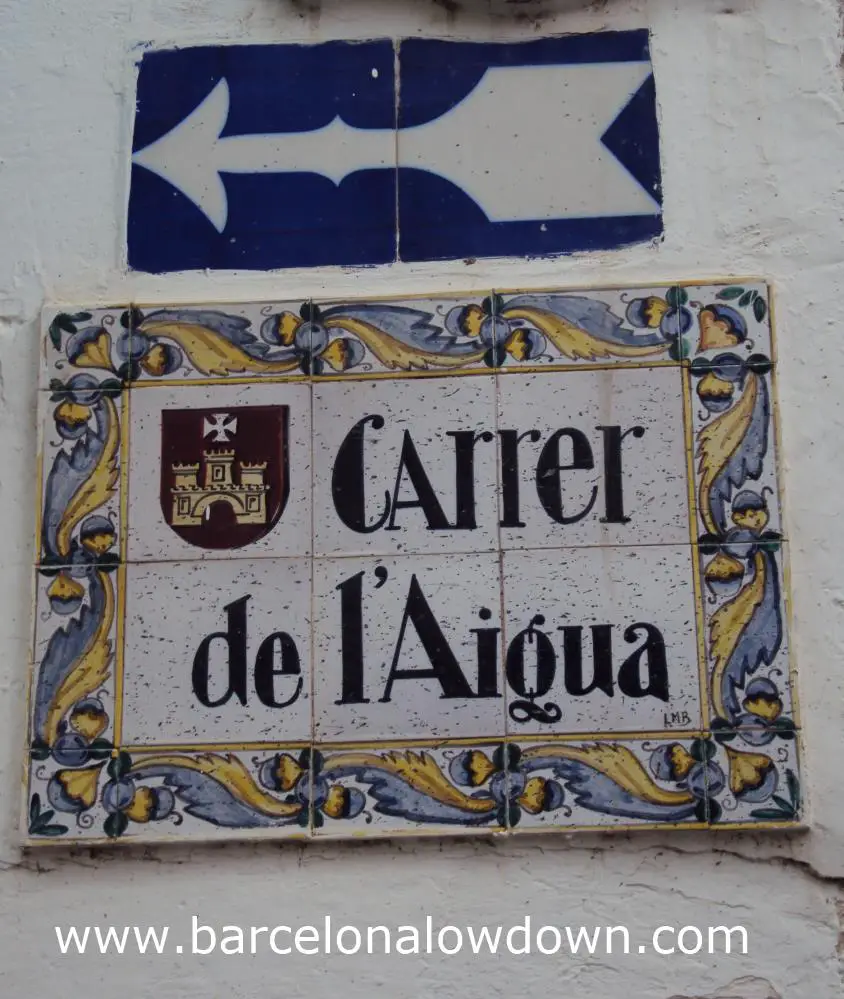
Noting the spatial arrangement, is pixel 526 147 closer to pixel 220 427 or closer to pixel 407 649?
pixel 220 427

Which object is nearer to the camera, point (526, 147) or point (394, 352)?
point (394, 352)

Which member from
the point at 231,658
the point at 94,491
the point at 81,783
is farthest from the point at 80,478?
the point at 81,783

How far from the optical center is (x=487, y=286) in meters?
3.54

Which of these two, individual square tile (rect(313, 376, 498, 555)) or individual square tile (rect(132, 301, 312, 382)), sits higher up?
individual square tile (rect(132, 301, 312, 382))

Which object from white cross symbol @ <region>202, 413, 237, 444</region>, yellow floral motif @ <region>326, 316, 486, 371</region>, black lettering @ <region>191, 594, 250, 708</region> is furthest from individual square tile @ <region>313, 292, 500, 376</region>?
black lettering @ <region>191, 594, 250, 708</region>

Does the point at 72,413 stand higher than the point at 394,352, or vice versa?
the point at 394,352

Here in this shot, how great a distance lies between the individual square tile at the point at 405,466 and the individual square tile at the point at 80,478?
42 centimetres

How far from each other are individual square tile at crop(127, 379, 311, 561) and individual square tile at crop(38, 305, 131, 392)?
0.32 ft

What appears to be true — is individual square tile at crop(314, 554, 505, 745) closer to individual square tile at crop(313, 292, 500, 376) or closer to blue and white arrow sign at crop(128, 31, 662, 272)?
individual square tile at crop(313, 292, 500, 376)

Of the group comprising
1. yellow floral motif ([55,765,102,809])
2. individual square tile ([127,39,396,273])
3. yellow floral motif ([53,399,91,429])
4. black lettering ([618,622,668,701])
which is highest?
individual square tile ([127,39,396,273])

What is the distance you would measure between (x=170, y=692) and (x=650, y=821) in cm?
98

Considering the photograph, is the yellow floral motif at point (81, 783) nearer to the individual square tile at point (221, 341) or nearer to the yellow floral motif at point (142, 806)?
the yellow floral motif at point (142, 806)

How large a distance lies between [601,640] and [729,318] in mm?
728

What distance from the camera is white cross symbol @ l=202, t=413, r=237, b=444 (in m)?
3.46
